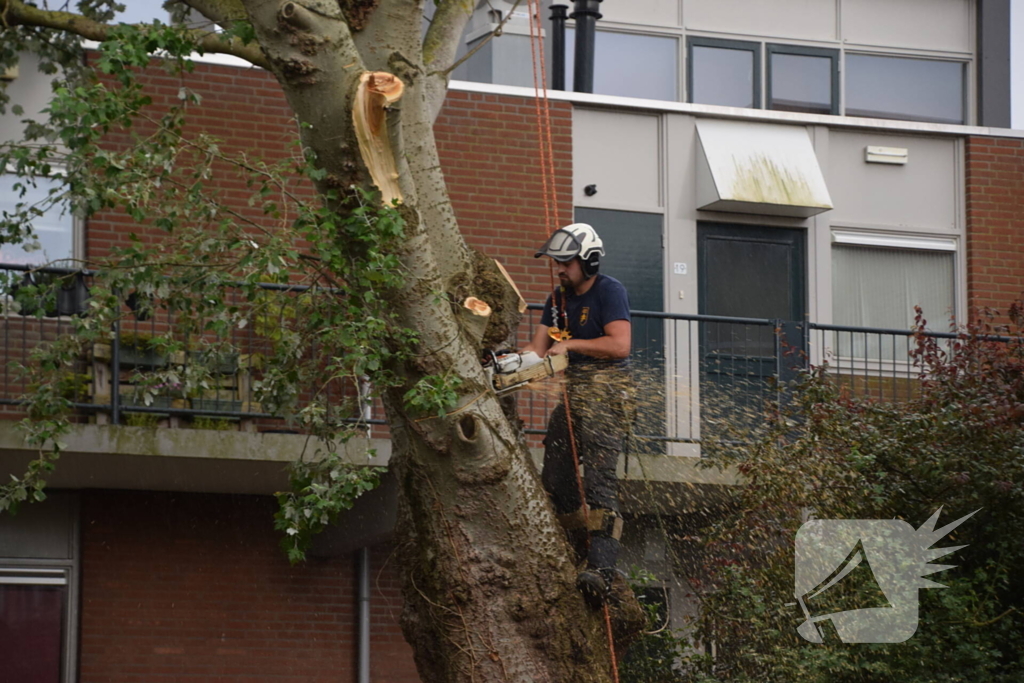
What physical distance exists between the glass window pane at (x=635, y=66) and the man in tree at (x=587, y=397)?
711cm

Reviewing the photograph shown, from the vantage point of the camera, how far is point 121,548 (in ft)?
39.3

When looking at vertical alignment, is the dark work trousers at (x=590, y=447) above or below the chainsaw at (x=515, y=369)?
below

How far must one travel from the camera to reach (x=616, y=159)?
14.0 meters

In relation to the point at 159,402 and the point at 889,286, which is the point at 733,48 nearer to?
the point at 889,286

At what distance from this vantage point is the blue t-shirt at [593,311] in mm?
7766

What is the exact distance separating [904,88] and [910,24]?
74 cm

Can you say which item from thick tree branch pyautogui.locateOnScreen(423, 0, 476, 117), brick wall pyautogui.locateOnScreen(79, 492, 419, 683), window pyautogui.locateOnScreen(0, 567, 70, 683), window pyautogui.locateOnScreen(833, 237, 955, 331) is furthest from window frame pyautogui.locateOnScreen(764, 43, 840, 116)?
window pyautogui.locateOnScreen(0, 567, 70, 683)

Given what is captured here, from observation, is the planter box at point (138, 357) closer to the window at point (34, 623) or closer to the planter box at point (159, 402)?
the planter box at point (159, 402)

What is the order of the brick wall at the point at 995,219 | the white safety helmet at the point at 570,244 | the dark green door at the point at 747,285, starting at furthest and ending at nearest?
1. the brick wall at the point at 995,219
2. the dark green door at the point at 747,285
3. the white safety helmet at the point at 570,244

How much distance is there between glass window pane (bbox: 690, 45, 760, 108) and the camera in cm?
1512

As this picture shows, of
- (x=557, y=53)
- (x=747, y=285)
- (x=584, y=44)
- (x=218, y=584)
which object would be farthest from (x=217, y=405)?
(x=747, y=285)

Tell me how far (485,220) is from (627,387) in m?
5.38

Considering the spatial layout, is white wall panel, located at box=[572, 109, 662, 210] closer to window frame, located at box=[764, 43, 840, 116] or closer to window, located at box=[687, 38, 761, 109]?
window, located at box=[687, 38, 761, 109]

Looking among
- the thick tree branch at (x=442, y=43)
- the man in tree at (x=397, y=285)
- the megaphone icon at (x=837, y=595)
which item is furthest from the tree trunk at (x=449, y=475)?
the thick tree branch at (x=442, y=43)
